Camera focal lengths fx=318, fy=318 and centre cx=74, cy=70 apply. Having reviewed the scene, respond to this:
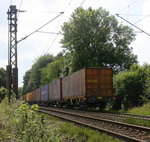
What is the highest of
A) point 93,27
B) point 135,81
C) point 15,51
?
point 93,27

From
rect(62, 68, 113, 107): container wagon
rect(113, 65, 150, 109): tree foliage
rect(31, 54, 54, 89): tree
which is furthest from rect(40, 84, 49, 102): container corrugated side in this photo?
rect(31, 54, 54, 89): tree

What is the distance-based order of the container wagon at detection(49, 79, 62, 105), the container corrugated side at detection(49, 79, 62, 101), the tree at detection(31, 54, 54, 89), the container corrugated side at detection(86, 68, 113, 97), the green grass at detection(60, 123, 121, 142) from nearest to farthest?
the green grass at detection(60, 123, 121, 142) → the container corrugated side at detection(86, 68, 113, 97) → the container wagon at detection(49, 79, 62, 105) → the container corrugated side at detection(49, 79, 62, 101) → the tree at detection(31, 54, 54, 89)

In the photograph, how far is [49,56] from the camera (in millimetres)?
102750

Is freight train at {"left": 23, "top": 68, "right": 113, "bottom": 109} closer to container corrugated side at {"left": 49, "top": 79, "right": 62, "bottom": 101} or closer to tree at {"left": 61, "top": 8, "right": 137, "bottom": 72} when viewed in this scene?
container corrugated side at {"left": 49, "top": 79, "right": 62, "bottom": 101}

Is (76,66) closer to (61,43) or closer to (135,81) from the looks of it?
(61,43)

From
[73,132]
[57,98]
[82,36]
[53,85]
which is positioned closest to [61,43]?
[82,36]

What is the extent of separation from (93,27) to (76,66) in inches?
286

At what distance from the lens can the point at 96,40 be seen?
51.3m

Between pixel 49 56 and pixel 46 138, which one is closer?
pixel 46 138

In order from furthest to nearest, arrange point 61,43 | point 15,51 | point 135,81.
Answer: point 61,43 → point 135,81 → point 15,51

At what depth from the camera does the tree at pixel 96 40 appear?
5084cm

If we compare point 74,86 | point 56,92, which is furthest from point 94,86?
point 56,92

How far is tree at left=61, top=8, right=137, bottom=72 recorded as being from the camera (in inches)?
2002

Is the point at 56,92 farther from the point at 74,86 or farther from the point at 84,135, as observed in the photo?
the point at 84,135
